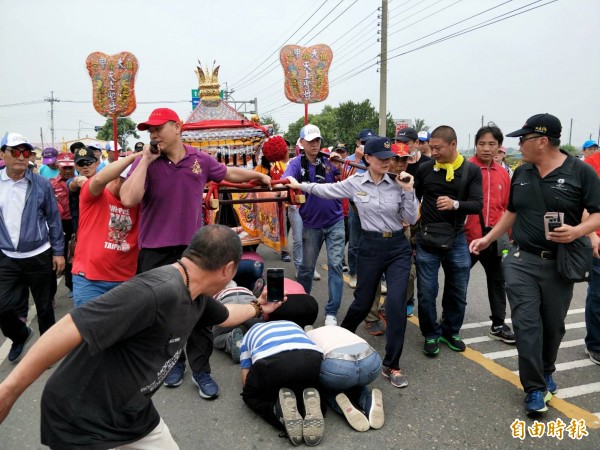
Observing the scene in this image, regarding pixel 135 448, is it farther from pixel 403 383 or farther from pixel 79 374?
pixel 403 383

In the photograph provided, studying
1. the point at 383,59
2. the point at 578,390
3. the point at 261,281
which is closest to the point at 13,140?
the point at 261,281

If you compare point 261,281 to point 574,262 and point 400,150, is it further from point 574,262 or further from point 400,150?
point 574,262

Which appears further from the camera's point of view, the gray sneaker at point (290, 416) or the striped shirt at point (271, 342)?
the striped shirt at point (271, 342)

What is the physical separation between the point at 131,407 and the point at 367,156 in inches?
104

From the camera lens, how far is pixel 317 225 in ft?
15.8

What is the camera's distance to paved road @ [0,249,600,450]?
2818 mm

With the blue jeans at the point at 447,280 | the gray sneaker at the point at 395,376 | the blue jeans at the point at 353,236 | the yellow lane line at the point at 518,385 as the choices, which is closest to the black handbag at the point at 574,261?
the yellow lane line at the point at 518,385

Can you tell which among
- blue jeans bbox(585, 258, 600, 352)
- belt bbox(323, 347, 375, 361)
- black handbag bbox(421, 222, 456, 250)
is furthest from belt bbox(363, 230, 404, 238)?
blue jeans bbox(585, 258, 600, 352)

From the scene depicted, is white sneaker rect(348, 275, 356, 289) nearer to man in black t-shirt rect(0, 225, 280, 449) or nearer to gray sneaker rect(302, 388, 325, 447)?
gray sneaker rect(302, 388, 325, 447)

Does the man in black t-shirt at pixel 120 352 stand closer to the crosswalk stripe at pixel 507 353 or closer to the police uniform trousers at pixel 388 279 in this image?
the police uniform trousers at pixel 388 279

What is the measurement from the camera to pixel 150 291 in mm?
1653

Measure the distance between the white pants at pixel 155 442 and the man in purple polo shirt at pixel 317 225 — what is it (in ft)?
9.13

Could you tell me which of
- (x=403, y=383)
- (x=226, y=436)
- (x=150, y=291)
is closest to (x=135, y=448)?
(x=150, y=291)

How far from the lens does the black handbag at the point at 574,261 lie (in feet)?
9.58
